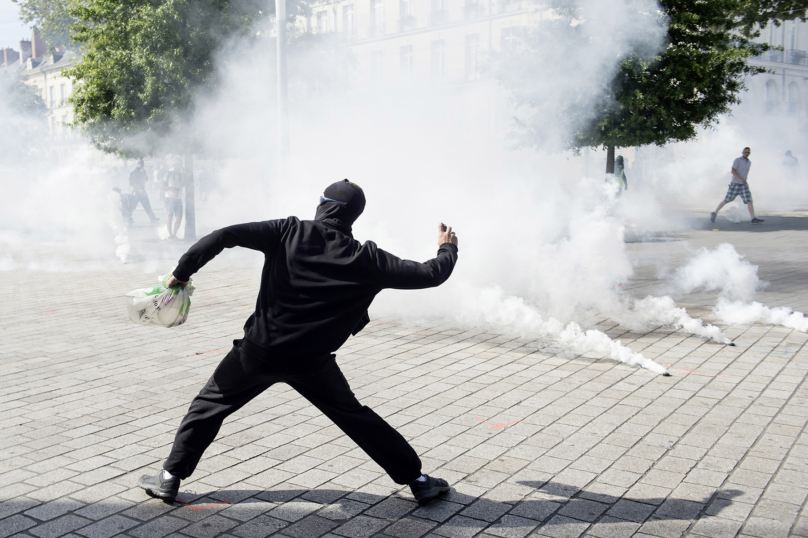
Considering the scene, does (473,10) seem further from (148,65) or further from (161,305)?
(161,305)

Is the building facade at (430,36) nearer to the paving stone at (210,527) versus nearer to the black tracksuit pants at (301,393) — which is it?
the black tracksuit pants at (301,393)

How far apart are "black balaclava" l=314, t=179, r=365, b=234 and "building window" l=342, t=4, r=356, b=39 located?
24.8 feet

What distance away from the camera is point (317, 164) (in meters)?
9.91

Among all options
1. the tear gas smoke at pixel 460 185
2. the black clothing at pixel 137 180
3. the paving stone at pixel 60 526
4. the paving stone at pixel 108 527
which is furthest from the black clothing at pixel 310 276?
the black clothing at pixel 137 180

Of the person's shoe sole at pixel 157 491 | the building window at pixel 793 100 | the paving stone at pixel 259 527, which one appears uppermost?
the building window at pixel 793 100

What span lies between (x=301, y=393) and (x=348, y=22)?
8.33m

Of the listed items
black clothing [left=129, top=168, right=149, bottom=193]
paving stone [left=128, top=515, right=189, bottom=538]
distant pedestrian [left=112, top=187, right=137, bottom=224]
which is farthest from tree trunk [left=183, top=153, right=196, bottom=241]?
paving stone [left=128, top=515, right=189, bottom=538]

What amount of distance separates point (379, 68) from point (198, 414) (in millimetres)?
7219

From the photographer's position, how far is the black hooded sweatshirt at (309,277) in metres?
2.74

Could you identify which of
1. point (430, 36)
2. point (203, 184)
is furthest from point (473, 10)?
point (203, 184)

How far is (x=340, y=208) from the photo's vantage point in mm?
2861

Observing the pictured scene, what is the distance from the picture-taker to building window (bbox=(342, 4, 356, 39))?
998cm

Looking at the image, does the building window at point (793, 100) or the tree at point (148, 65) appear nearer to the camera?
the tree at point (148, 65)

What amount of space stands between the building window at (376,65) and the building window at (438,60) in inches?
32.7
